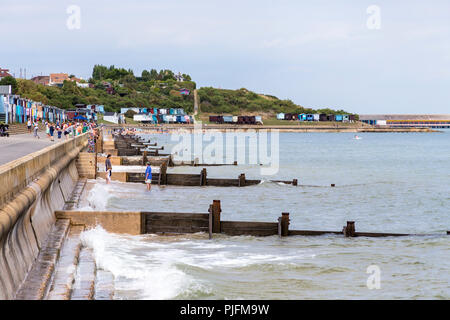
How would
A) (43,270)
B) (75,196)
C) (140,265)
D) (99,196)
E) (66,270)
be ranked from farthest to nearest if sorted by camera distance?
(99,196) < (75,196) < (140,265) < (66,270) < (43,270)

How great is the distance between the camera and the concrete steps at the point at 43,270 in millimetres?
10992

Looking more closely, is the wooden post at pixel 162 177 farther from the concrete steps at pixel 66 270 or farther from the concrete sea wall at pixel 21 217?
the concrete steps at pixel 66 270

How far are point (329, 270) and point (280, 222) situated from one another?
383 cm

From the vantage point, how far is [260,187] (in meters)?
41.4

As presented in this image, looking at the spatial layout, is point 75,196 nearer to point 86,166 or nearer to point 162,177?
point 86,166

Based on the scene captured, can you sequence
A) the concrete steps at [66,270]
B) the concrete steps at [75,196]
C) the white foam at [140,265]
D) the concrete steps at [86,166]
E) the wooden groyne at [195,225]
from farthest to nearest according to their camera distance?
the concrete steps at [86,166], the concrete steps at [75,196], the wooden groyne at [195,225], the white foam at [140,265], the concrete steps at [66,270]

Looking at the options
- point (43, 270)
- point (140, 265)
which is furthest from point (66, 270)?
point (140, 265)

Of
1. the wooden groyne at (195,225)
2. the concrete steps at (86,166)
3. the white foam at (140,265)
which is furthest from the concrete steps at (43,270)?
the concrete steps at (86,166)

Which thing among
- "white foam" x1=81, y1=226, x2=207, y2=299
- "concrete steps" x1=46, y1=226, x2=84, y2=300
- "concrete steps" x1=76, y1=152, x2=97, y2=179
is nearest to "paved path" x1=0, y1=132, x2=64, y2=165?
"concrete steps" x1=76, y1=152, x2=97, y2=179

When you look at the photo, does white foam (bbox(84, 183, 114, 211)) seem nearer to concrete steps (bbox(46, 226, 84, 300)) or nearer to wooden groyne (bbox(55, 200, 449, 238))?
wooden groyne (bbox(55, 200, 449, 238))

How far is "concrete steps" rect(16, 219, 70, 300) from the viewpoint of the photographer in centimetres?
1099

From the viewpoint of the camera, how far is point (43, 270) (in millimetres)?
12477
